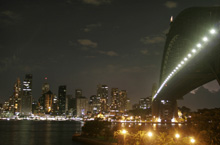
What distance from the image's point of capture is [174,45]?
68000 millimetres

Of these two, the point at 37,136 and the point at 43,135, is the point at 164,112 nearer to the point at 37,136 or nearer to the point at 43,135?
the point at 43,135

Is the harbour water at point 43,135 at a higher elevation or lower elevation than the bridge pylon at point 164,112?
lower

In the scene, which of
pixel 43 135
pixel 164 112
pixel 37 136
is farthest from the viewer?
pixel 164 112

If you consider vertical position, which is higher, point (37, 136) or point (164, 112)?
point (164, 112)

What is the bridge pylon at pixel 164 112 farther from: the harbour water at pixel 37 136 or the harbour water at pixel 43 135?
the harbour water at pixel 37 136

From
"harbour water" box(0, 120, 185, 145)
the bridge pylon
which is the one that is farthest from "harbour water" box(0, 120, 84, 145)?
the bridge pylon

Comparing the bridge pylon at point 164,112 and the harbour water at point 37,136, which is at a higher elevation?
the bridge pylon at point 164,112

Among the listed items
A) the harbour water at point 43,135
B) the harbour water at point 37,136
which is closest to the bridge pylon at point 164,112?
the harbour water at point 43,135

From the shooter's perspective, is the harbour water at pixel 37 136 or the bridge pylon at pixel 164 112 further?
the bridge pylon at pixel 164 112

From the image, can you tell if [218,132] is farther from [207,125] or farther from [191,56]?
[191,56]

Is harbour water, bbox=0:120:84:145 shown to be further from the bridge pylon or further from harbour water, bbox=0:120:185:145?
the bridge pylon

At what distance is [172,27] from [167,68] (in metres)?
24.9

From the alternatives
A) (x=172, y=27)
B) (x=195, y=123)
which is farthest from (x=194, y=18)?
(x=195, y=123)

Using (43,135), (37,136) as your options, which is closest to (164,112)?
(43,135)
